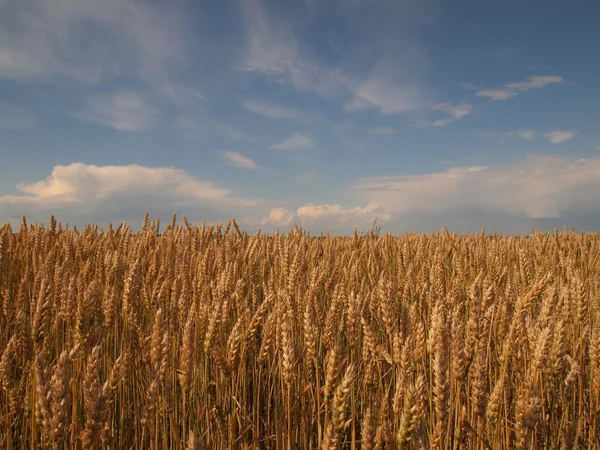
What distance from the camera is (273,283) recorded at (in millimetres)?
3357

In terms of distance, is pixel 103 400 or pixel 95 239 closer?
pixel 103 400

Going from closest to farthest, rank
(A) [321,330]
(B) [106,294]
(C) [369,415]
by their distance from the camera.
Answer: (C) [369,415]
(B) [106,294]
(A) [321,330]

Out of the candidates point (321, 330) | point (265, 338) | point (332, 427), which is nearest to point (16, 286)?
point (321, 330)

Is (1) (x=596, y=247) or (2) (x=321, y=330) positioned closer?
(2) (x=321, y=330)

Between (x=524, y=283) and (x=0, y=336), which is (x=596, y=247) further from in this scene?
(x=0, y=336)

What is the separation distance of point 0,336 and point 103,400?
2218 millimetres

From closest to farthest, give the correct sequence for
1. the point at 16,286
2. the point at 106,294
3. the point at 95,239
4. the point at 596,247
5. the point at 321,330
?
the point at 106,294, the point at 321,330, the point at 16,286, the point at 95,239, the point at 596,247

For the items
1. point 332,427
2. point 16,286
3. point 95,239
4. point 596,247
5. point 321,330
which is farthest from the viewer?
point 596,247

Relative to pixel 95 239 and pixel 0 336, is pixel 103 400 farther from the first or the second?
pixel 95 239

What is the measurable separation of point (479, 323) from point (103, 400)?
148cm

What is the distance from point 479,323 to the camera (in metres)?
1.80

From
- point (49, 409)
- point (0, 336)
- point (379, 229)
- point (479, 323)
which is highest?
point (379, 229)

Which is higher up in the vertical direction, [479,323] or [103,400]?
[479,323]

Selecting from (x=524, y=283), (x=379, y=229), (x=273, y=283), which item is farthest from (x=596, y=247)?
(x=273, y=283)
